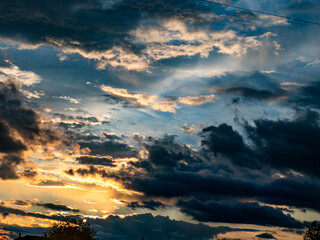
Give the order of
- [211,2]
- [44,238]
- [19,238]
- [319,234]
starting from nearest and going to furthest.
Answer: [211,2] → [319,234] → [19,238] → [44,238]

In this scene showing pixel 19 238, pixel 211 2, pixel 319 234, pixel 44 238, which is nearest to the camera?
pixel 211 2

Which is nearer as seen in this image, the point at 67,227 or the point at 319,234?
the point at 319,234

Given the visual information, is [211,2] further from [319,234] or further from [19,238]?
[19,238]

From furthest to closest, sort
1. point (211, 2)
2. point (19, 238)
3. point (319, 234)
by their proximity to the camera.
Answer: point (19, 238) < point (319, 234) < point (211, 2)

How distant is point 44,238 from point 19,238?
8.06 metres

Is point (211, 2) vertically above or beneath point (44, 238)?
above

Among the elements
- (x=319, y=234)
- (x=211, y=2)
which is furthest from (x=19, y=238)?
(x=211, y=2)

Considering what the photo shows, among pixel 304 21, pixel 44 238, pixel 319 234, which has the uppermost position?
pixel 304 21

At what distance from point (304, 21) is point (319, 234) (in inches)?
2960

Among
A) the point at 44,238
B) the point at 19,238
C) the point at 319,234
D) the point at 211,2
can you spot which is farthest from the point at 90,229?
the point at 211,2

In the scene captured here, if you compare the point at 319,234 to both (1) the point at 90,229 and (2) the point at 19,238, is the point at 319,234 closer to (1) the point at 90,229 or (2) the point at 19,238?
(1) the point at 90,229

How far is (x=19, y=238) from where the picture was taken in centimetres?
8306

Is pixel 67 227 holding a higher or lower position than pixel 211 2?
lower

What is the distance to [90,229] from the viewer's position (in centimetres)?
9381
